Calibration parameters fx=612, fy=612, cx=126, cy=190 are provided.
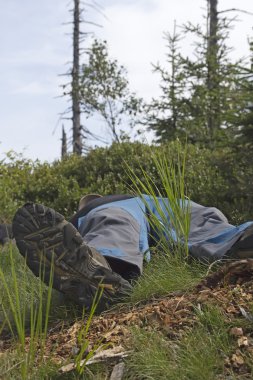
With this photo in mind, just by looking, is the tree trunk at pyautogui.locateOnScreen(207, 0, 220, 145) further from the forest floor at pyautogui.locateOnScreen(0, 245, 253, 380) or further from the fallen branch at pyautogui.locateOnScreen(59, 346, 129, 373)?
the fallen branch at pyautogui.locateOnScreen(59, 346, 129, 373)

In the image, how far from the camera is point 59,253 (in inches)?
113

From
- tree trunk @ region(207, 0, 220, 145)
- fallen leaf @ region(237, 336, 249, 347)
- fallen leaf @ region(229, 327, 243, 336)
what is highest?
tree trunk @ region(207, 0, 220, 145)

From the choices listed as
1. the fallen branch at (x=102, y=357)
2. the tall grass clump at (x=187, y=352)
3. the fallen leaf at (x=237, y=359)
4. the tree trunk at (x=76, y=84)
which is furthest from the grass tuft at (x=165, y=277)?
the tree trunk at (x=76, y=84)

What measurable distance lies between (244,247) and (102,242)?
2.51 ft

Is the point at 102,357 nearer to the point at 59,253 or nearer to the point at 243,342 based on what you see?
the point at 243,342

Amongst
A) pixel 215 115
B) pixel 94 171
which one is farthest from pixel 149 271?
pixel 215 115

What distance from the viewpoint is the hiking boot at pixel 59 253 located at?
113 inches

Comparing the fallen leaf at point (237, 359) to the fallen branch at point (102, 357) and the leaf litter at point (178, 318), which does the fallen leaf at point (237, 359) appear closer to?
the leaf litter at point (178, 318)

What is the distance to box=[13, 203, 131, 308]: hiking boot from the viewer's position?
9.42 feet

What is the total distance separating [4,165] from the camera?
9539 mm

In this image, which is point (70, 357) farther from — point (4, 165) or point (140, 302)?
point (4, 165)

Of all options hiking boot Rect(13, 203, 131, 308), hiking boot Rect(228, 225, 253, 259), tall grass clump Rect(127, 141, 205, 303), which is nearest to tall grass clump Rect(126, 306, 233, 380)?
hiking boot Rect(13, 203, 131, 308)

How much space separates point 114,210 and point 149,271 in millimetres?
485

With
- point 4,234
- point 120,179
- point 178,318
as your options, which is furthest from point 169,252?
point 120,179
